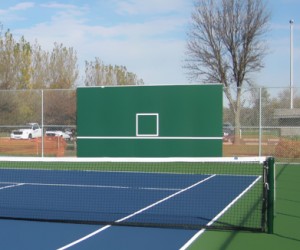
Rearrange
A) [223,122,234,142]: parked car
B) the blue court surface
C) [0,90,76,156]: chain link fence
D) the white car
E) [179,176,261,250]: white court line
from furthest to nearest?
the white car
[0,90,76,156]: chain link fence
[223,122,234,142]: parked car
the blue court surface
[179,176,261,250]: white court line

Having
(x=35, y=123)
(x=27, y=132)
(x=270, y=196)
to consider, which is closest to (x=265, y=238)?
(x=270, y=196)

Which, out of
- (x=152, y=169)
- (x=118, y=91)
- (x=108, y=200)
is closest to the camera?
(x=108, y=200)

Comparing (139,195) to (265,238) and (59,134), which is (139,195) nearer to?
(265,238)

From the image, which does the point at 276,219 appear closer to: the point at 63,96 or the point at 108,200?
the point at 108,200

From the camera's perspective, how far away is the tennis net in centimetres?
888

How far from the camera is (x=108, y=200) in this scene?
11.2 meters

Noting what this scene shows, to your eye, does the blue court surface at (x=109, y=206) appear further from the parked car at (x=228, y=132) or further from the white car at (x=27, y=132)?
the white car at (x=27, y=132)

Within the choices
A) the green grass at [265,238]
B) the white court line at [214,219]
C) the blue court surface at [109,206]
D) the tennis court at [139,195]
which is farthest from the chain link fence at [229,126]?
the green grass at [265,238]

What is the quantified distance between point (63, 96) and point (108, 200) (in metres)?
17.4

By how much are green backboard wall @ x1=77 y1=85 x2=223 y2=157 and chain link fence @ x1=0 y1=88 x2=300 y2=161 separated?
1342 millimetres

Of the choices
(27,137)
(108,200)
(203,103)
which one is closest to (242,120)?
(203,103)

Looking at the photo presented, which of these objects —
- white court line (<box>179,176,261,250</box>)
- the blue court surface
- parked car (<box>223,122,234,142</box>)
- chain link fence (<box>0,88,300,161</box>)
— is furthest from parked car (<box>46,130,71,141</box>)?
white court line (<box>179,176,261,250</box>)

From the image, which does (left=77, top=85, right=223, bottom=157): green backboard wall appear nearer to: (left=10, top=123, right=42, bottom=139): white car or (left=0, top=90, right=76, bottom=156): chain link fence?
(left=0, top=90, right=76, bottom=156): chain link fence

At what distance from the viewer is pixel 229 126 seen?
848 inches
